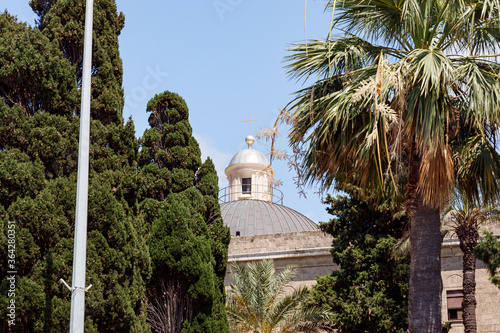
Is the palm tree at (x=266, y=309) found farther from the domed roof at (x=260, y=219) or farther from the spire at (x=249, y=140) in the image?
the spire at (x=249, y=140)

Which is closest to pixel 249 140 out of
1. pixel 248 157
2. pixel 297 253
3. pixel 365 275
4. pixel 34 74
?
pixel 248 157

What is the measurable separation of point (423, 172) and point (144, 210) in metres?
10.8

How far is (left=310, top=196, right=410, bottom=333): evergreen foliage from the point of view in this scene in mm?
18594

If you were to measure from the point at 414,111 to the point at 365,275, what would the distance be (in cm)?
1129

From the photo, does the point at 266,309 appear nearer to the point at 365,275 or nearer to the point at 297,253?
the point at 365,275

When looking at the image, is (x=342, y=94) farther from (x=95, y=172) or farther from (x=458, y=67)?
(x=95, y=172)

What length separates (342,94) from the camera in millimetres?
8898

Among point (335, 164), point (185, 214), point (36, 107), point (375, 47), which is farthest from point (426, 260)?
point (185, 214)

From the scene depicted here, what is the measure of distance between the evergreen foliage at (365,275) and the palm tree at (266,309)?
55 centimetres

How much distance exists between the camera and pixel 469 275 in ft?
58.6

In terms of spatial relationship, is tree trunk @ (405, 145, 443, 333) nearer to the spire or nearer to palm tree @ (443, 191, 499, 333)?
palm tree @ (443, 191, 499, 333)

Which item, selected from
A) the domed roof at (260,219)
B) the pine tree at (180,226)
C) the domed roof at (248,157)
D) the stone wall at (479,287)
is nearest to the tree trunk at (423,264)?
the pine tree at (180,226)

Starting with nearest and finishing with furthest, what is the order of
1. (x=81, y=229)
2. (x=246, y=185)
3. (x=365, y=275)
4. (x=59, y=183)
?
(x=81, y=229) → (x=59, y=183) → (x=365, y=275) → (x=246, y=185)

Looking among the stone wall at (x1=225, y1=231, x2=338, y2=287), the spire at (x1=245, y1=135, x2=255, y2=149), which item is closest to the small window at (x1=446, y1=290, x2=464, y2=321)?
the stone wall at (x1=225, y1=231, x2=338, y2=287)
